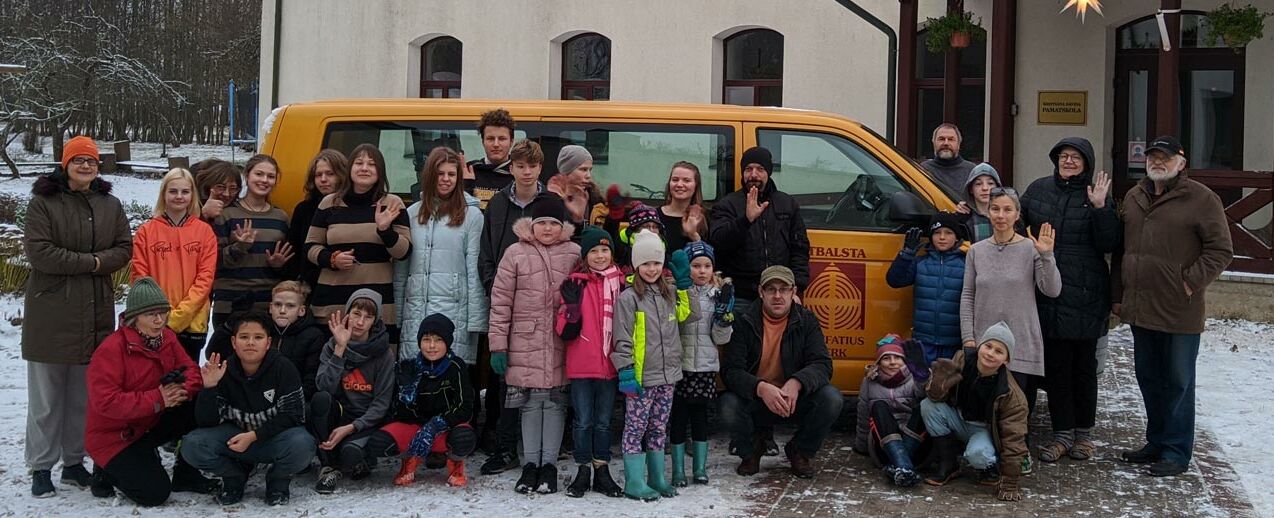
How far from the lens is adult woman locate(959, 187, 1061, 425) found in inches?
244

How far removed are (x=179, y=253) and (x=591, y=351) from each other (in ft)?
6.55

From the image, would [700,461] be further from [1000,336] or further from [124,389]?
[124,389]

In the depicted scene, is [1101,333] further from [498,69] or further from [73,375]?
[498,69]

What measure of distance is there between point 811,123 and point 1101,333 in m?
1.84

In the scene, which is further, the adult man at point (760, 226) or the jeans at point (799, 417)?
the adult man at point (760, 226)

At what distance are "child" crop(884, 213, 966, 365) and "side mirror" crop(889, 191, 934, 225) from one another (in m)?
0.09

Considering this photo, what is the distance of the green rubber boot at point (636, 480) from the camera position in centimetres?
571

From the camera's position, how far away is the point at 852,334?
668 cm

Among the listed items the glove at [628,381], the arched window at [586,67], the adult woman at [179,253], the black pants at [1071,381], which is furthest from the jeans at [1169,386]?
the arched window at [586,67]

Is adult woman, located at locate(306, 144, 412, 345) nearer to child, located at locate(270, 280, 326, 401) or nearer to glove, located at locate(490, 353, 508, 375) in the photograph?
child, located at locate(270, 280, 326, 401)

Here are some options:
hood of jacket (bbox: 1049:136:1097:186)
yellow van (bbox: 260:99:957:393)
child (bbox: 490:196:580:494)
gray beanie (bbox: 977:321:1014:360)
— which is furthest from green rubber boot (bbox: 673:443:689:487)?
hood of jacket (bbox: 1049:136:1097:186)

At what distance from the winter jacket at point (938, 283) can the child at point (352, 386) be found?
2.58 meters

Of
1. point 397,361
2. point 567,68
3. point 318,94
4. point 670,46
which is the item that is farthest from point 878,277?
point 318,94

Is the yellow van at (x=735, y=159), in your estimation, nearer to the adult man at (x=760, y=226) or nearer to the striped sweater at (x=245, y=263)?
the adult man at (x=760, y=226)
